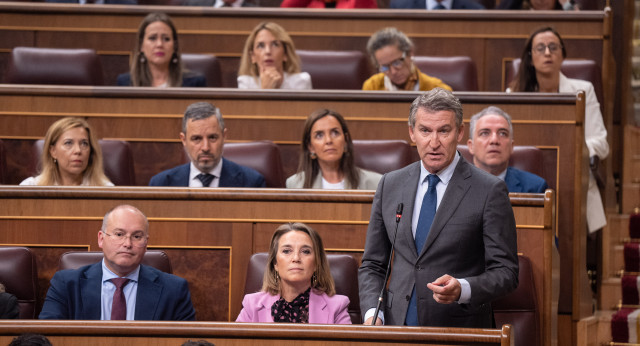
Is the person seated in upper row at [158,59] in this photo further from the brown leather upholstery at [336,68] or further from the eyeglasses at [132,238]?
the eyeglasses at [132,238]

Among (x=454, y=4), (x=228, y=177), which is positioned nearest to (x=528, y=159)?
(x=228, y=177)

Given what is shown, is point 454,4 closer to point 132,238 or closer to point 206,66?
point 206,66

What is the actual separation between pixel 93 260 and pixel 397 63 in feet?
3.52

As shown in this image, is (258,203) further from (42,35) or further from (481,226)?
(42,35)

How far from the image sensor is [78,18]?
307 cm

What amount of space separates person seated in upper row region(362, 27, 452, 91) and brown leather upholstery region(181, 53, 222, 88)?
51 centimetres

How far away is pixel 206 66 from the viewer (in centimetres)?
293

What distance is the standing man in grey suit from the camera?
1445mm

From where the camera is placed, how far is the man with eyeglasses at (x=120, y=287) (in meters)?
1.82

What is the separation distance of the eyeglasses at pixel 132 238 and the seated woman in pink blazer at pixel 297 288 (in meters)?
0.22

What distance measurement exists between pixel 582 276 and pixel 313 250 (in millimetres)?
716

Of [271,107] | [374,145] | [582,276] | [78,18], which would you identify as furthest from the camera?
[78,18]

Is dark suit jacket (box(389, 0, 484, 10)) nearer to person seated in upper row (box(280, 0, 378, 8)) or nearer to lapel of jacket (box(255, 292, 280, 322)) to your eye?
person seated in upper row (box(280, 0, 378, 8))

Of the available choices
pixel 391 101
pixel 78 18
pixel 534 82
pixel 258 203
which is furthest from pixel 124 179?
pixel 534 82
